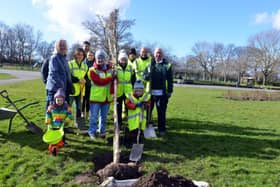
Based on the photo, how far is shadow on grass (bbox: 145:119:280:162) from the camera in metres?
5.74

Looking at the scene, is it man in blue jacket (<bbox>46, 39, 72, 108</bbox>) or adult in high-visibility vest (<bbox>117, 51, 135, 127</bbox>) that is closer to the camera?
man in blue jacket (<bbox>46, 39, 72, 108</bbox>)

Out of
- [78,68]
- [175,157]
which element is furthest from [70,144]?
[175,157]

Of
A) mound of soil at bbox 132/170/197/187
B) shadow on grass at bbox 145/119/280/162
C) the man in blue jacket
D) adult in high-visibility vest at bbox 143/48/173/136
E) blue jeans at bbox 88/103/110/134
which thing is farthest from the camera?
adult in high-visibility vest at bbox 143/48/173/136

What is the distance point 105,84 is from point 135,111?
0.88 metres

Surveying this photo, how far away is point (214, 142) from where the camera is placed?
21.8 ft

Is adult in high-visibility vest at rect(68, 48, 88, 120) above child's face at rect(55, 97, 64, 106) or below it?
above

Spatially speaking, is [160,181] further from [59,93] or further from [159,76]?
[159,76]

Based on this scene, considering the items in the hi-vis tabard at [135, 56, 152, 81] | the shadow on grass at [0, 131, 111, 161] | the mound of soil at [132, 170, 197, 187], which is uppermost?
the hi-vis tabard at [135, 56, 152, 81]

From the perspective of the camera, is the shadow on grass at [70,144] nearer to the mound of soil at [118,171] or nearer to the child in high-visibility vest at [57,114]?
the child in high-visibility vest at [57,114]

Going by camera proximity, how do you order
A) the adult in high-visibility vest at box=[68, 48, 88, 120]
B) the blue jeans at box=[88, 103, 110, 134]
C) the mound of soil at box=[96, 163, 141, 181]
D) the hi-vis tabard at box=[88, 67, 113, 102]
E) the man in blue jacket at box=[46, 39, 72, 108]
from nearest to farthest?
the mound of soil at box=[96, 163, 141, 181]
the man in blue jacket at box=[46, 39, 72, 108]
the hi-vis tabard at box=[88, 67, 113, 102]
the blue jeans at box=[88, 103, 110, 134]
the adult in high-visibility vest at box=[68, 48, 88, 120]

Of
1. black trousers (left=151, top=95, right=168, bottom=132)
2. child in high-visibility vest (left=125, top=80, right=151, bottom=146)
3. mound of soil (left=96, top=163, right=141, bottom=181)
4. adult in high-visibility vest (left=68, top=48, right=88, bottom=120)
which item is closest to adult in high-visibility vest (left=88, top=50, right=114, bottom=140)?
child in high-visibility vest (left=125, top=80, right=151, bottom=146)

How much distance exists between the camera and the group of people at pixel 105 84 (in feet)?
17.8

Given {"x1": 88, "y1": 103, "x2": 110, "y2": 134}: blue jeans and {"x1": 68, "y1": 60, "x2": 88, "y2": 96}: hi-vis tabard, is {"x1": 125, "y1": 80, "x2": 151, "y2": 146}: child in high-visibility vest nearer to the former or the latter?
{"x1": 88, "y1": 103, "x2": 110, "y2": 134}: blue jeans

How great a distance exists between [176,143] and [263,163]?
1.88 m
